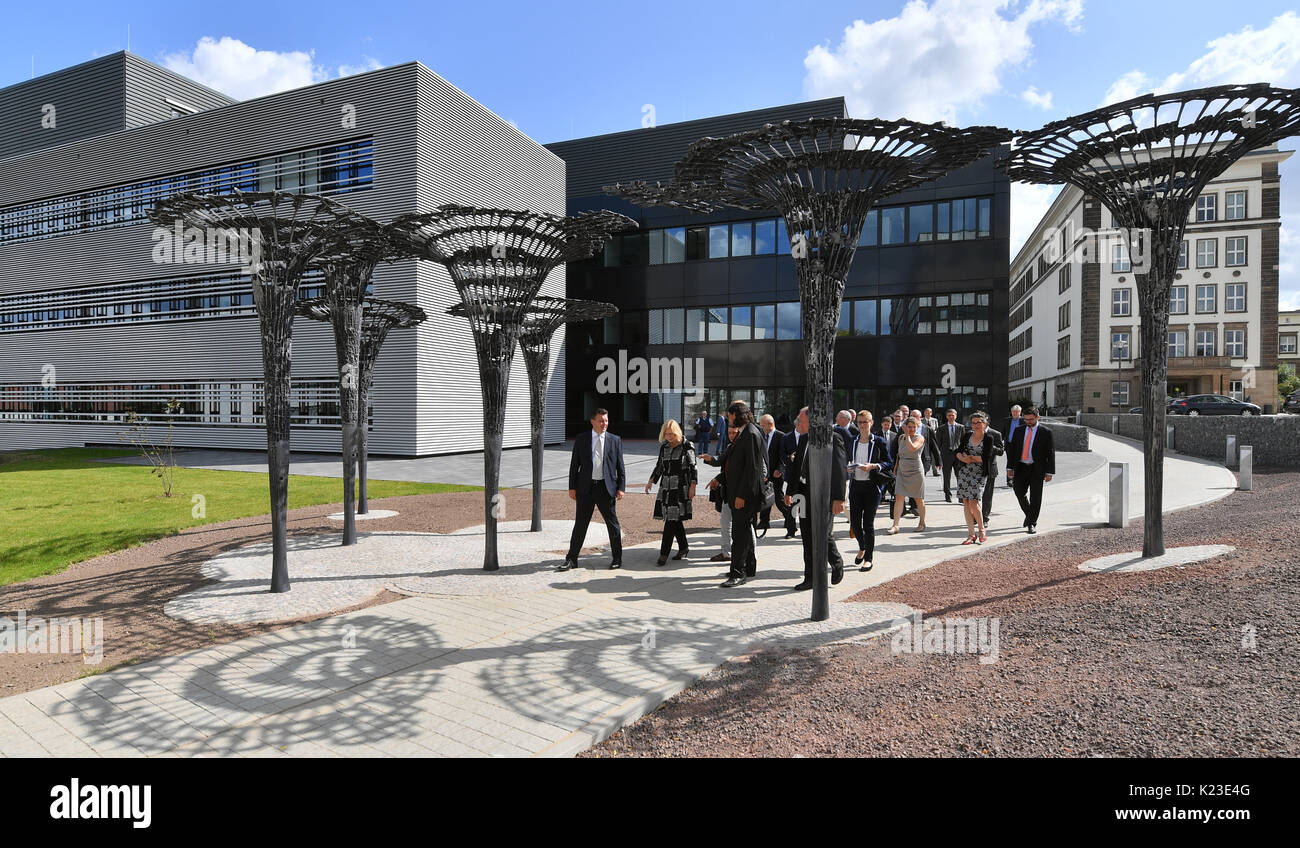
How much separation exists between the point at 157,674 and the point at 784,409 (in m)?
27.9

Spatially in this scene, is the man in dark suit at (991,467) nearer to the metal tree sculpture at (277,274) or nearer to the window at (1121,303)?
the metal tree sculpture at (277,274)

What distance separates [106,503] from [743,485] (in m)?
13.5

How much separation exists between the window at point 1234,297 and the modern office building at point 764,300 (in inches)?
1603

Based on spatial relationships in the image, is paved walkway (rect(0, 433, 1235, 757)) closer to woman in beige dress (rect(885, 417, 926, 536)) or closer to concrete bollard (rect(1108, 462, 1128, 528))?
woman in beige dress (rect(885, 417, 926, 536))

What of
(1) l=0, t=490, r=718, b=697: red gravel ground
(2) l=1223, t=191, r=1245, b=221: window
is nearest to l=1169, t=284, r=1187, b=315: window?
(2) l=1223, t=191, r=1245, b=221: window

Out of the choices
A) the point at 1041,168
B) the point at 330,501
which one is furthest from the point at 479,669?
the point at 330,501

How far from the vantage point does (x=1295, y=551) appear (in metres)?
6.34

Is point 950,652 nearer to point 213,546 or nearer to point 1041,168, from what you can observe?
point 1041,168

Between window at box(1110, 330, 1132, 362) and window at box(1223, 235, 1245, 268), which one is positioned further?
window at box(1110, 330, 1132, 362)

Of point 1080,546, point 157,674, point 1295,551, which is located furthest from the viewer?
point 1080,546

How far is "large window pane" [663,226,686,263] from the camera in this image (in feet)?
108

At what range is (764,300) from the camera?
31078 mm

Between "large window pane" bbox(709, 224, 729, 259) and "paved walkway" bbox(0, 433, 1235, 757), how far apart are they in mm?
26027
